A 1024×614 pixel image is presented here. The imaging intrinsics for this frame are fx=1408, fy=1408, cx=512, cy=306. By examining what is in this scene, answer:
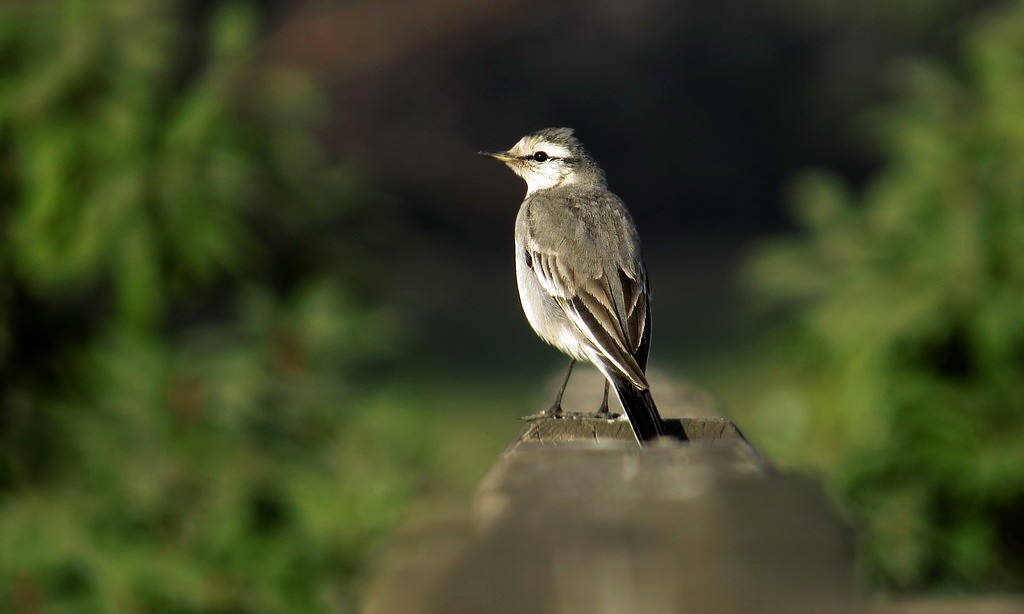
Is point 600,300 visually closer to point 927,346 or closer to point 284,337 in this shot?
point 284,337

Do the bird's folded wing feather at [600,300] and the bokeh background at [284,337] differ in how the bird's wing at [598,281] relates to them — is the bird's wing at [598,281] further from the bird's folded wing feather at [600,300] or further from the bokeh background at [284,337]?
the bokeh background at [284,337]

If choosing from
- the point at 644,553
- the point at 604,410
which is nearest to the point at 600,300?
the point at 604,410

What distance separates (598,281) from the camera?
515 cm

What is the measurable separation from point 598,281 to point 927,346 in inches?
88.8

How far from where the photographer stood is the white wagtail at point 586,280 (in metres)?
4.84

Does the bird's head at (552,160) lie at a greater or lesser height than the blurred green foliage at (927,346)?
greater

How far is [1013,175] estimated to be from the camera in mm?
6711

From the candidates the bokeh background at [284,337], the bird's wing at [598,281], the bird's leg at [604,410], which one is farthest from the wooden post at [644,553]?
the bokeh background at [284,337]

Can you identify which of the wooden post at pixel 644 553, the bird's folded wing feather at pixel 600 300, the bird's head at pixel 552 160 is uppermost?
the bird's head at pixel 552 160

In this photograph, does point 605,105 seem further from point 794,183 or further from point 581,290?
point 581,290

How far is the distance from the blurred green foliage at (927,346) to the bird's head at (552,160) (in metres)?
1.32

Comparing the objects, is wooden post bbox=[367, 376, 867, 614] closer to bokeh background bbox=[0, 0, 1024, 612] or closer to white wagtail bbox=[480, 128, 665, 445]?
white wagtail bbox=[480, 128, 665, 445]

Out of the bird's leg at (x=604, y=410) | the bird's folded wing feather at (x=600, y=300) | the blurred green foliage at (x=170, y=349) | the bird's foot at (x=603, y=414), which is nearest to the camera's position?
the bird's foot at (x=603, y=414)

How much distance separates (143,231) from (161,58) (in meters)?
0.93
